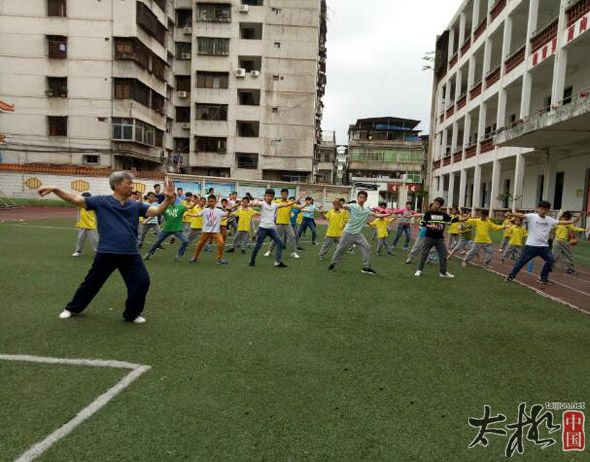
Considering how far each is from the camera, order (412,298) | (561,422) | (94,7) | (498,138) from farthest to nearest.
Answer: (94,7), (498,138), (412,298), (561,422)

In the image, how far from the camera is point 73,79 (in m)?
35.2

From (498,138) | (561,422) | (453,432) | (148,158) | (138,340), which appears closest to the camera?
(453,432)

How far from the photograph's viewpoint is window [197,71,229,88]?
42.1 metres

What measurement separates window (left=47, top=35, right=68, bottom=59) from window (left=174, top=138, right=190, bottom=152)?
41.1 ft

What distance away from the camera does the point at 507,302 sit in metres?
7.63

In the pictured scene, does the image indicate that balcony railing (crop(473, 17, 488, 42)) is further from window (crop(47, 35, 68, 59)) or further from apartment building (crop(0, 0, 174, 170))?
window (crop(47, 35, 68, 59))

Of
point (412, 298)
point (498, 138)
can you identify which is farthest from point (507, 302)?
point (498, 138)

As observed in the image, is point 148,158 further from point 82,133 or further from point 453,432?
point 453,432

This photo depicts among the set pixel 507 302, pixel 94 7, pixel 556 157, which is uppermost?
pixel 94 7

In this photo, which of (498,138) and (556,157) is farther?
(556,157)

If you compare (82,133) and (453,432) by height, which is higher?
(82,133)

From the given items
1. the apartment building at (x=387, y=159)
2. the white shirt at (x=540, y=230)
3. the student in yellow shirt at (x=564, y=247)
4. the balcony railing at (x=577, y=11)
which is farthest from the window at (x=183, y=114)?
the white shirt at (x=540, y=230)

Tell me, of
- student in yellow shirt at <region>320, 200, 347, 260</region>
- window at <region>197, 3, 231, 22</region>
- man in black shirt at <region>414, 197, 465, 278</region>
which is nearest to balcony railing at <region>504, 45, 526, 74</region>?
student in yellow shirt at <region>320, 200, 347, 260</region>

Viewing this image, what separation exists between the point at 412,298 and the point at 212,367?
172 inches
